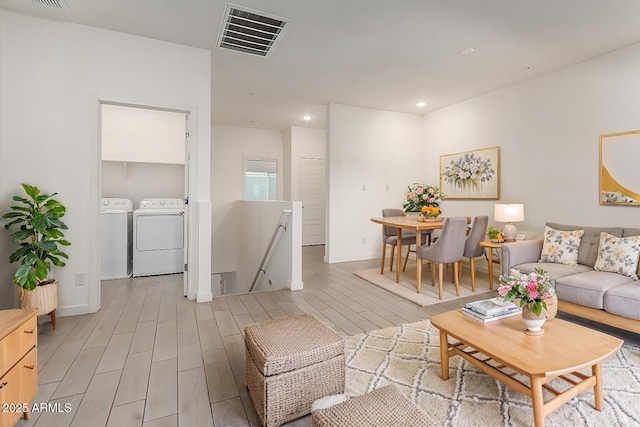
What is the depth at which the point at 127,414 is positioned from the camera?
5.12ft

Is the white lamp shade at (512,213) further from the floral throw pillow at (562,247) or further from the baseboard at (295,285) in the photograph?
the baseboard at (295,285)

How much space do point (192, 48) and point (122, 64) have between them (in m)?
0.72

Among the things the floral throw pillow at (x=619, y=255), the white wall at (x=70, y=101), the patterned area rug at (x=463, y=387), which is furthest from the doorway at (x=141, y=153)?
the floral throw pillow at (x=619, y=255)

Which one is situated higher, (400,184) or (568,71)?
(568,71)

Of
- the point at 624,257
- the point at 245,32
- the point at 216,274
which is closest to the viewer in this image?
the point at 624,257

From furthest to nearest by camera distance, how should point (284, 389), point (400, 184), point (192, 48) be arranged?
point (400, 184), point (192, 48), point (284, 389)

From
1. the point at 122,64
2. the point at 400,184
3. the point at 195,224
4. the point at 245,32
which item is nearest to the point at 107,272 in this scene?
the point at 195,224

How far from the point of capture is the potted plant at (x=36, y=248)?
235 centimetres

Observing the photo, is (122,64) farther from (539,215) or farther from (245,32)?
(539,215)

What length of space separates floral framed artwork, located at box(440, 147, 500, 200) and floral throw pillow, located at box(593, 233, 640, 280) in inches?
68.9

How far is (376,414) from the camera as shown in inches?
41.2

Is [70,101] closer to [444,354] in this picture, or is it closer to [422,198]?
[444,354]

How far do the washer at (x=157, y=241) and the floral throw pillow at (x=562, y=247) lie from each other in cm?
463

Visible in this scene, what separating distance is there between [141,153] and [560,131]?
5874mm
